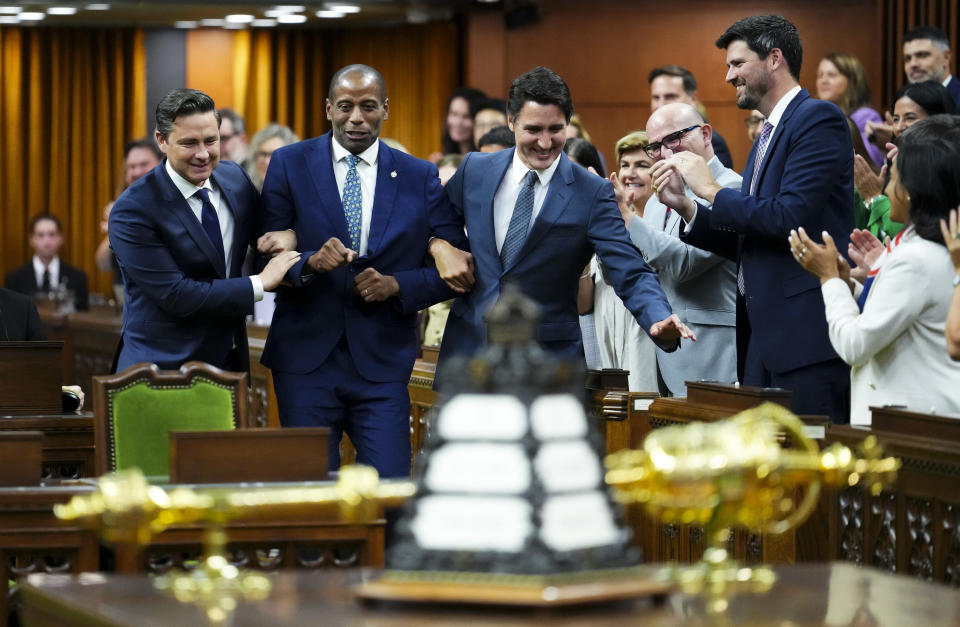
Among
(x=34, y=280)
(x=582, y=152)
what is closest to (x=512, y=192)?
(x=582, y=152)

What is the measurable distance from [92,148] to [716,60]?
17.2 ft

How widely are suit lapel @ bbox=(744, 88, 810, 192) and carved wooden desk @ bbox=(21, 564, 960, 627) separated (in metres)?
2.25

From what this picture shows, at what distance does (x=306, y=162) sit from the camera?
4.44m

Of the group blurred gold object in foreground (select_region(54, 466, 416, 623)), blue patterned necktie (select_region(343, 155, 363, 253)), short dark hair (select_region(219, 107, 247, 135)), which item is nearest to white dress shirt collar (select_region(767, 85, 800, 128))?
blue patterned necktie (select_region(343, 155, 363, 253))

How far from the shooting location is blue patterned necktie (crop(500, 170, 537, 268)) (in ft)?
14.1

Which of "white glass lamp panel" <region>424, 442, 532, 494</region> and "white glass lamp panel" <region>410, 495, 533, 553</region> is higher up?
"white glass lamp panel" <region>424, 442, 532, 494</region>

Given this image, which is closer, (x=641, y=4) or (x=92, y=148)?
(x=641, y=4)

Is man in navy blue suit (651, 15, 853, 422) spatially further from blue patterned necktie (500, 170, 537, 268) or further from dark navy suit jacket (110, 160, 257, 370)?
dark navy suit jacket (110, 160, 257, 370)

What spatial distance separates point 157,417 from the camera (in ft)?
12.3

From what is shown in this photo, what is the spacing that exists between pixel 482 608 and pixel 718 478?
41cm

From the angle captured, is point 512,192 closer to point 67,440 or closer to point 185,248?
point 185,248

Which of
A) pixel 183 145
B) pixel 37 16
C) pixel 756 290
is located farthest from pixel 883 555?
pixel 37 16

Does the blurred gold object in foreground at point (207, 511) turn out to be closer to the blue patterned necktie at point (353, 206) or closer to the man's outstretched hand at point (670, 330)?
the man's outstretched hand at point (670, 330)

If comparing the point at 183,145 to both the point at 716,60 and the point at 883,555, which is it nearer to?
the point at 883,555
